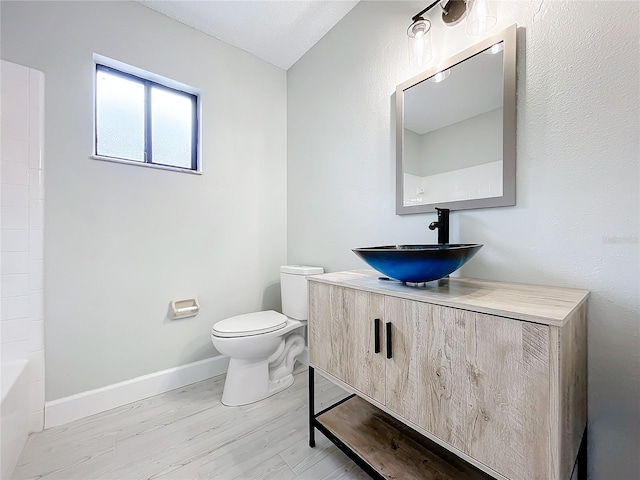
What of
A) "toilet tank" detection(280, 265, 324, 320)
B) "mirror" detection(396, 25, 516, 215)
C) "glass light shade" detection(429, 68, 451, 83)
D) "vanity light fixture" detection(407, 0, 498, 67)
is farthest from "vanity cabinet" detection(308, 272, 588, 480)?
"vanity light fixture" detection(407, 0, 498, 67)

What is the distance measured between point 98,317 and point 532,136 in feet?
7.61

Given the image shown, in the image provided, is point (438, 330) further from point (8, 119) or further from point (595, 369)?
point (8, 119)

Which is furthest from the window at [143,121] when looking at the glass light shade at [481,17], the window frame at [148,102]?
the glass light shade at [481,17]

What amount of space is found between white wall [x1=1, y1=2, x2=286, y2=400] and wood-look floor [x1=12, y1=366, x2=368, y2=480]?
27cm

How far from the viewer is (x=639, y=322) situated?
813 mm

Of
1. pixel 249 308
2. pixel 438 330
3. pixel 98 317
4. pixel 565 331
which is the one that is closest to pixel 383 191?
pixel 438 330

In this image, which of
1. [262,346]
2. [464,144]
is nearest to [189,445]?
[262,346]

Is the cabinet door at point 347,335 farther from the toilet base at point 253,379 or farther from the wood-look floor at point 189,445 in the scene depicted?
the toilet base at point 253,379

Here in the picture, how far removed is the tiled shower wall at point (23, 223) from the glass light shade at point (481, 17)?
2.11 m

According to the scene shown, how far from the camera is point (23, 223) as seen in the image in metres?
1.34

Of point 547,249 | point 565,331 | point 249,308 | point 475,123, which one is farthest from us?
point 249,308

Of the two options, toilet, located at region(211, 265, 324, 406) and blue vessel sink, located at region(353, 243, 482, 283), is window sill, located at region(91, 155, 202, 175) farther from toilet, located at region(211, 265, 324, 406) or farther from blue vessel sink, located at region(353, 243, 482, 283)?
blue vessel sink, located at region(353, 243, 482, 283)

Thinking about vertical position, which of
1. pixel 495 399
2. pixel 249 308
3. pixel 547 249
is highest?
pixel 547 249

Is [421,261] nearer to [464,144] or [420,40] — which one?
[464,144]
